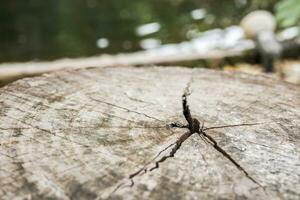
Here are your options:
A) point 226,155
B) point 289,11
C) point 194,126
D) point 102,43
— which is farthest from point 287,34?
point 226,155

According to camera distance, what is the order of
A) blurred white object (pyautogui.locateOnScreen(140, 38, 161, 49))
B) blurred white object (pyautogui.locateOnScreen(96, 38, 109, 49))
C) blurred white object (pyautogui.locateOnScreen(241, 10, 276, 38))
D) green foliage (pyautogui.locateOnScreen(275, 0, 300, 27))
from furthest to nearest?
1. blurred white object (pyautogui.locateOnScreen(96, 38, 109, 49))
2. blurred white object (pyautogui.locateOnScreen(140, 38, 161, 49))
3. blurred white object (pyautogui.locateOnScreen(241, 10, 276, 38))
4. green foliage (pyautogui.locateOnScreen(275, 0, 300, 27))

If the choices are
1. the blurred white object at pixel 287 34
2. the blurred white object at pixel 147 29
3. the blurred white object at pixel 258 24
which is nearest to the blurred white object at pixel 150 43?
the blurred white object at pixel 147 29

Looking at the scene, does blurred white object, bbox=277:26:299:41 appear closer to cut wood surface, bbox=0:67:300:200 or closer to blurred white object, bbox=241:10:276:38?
blurred white object, bbox=241:10:276:38

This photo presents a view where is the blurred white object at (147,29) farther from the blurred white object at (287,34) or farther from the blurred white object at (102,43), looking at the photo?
the blurred white object at (287,34)

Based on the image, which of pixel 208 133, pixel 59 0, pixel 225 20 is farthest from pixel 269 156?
pixel 59 0

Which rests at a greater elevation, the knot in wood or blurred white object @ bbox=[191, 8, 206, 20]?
blurred white object @ bbox=[191, 8, 206, 20]

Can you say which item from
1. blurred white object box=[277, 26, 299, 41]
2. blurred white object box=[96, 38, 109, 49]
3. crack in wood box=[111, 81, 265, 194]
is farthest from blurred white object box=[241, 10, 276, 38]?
crack in wood box=[111, 81, 265, 194]
